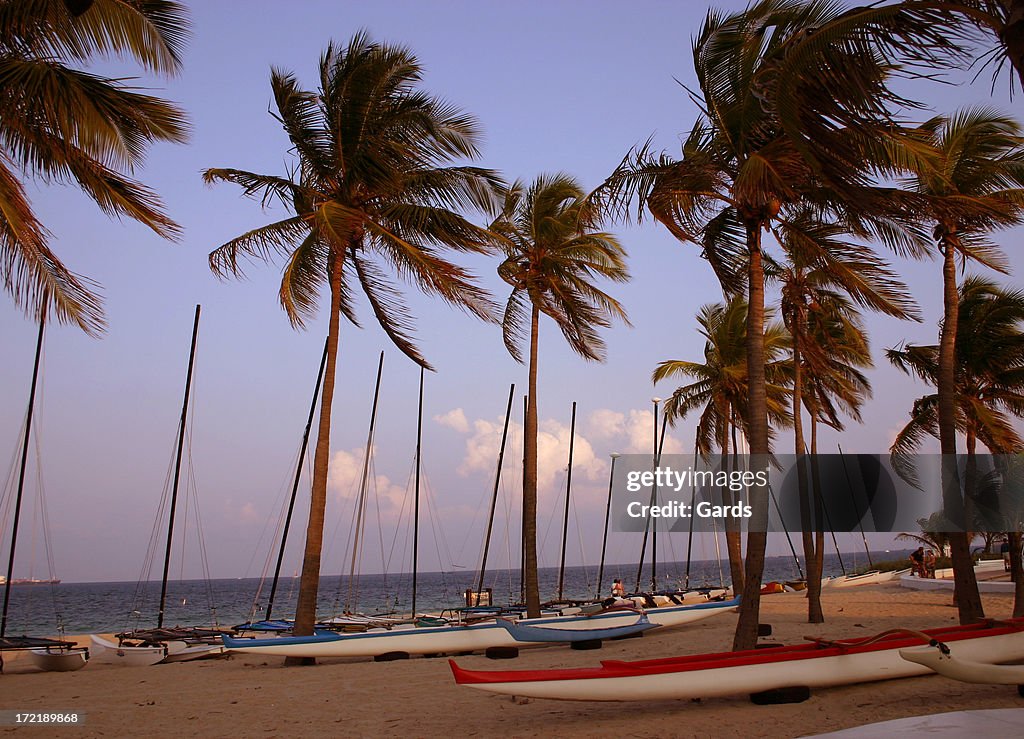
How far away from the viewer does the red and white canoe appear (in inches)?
299

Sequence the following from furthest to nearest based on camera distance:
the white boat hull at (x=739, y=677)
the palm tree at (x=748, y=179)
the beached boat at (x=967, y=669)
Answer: the palm tree at (x=748, y=179)
the beached boat at (x=967, y=669)
the white boat hull at (x=739, y=677)

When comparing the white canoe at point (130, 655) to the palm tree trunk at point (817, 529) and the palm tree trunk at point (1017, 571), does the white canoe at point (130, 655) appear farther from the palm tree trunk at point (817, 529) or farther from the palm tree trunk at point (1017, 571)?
the palm tree trunk at point (1017, 571)

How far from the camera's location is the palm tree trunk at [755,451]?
10.4 metres

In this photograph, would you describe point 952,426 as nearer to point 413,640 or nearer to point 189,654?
point 413,640

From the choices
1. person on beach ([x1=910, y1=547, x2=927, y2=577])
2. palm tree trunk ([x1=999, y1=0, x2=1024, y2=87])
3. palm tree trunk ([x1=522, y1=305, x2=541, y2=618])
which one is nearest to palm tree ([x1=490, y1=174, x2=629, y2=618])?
palm tree trunk ([x1=522, y1=305, x2=541, y2=618])

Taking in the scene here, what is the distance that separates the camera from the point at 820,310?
17844 mm

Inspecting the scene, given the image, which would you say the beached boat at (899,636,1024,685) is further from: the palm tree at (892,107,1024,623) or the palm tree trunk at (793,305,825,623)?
the palm tree trunk at (793,305,825,623)

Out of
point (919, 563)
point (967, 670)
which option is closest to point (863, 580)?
point (919, 563)

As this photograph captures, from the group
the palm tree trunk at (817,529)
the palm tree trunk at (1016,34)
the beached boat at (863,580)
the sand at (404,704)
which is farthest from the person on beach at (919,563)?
the palm tree trunk at (1016,34)

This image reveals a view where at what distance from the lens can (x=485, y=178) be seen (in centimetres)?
1599

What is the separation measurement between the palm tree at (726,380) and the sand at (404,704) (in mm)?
8982

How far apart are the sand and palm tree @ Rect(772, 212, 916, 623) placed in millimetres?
4502

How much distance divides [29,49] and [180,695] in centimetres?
914

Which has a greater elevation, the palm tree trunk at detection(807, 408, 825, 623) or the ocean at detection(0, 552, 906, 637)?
the palm tree trunk at detection(807, 408, 825, 623)
